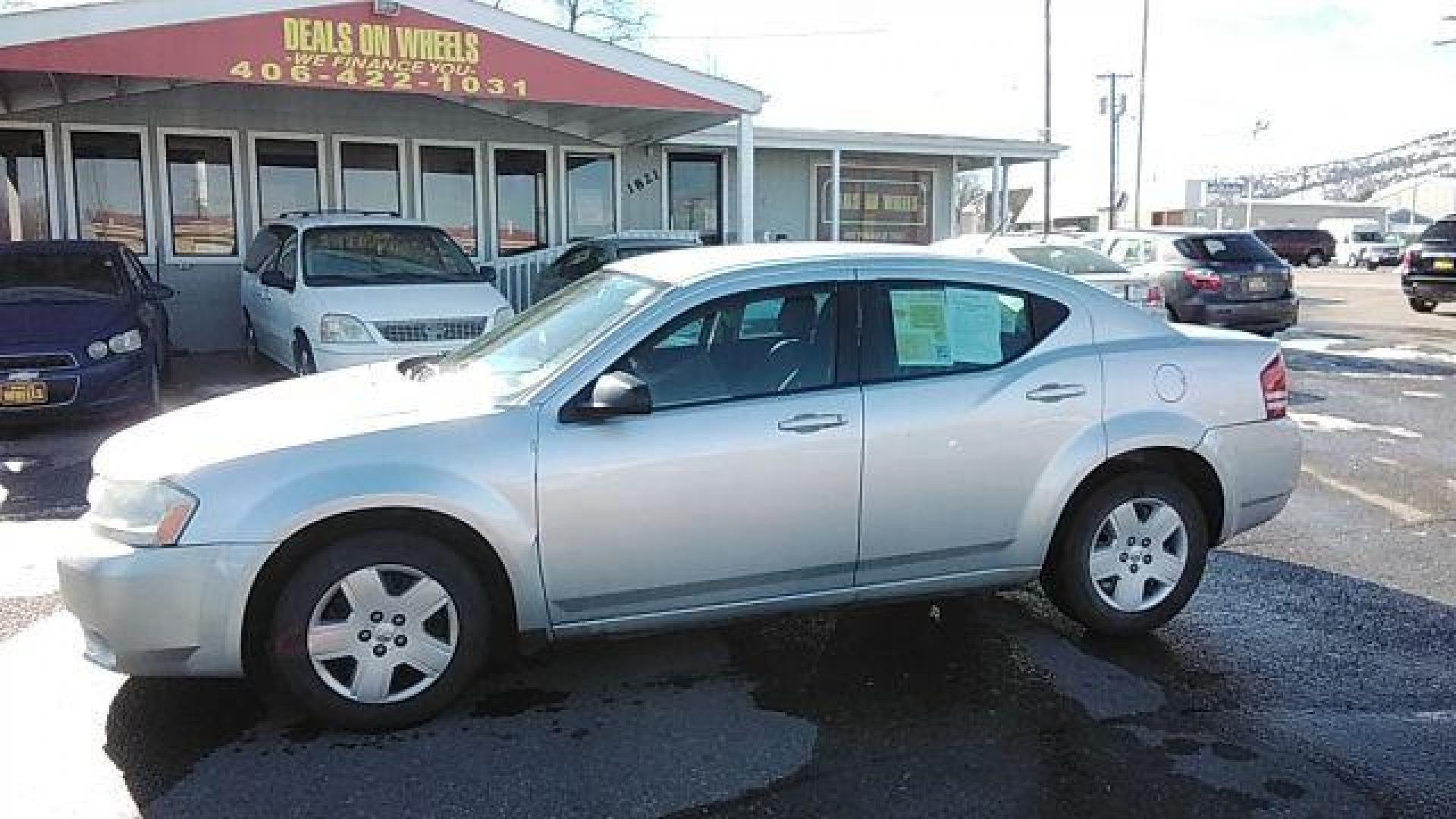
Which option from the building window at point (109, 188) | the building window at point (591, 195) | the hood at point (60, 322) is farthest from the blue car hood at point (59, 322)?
the building window at point (591, 195)

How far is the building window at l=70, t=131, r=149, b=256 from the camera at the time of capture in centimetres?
→ 1345

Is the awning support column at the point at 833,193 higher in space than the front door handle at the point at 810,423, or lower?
higher

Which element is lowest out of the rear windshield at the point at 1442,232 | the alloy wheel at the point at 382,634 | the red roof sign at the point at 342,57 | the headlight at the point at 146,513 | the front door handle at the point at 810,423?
the alloy wheel at the point at 382,634

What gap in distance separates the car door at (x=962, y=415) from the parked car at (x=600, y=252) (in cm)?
800

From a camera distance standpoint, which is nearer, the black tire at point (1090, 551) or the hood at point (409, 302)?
the black tire at point (1090, 551)

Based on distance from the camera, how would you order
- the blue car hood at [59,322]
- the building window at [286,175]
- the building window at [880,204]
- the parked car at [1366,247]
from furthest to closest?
the parked car at [1366,247]
the building window at [880,204]
the building window at [286,175]
the blue car hood at [59,322]

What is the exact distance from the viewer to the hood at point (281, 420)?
3697 millimetres

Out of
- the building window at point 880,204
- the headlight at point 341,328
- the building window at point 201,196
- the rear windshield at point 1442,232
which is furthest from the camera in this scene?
the rear windshield at point 1442,232

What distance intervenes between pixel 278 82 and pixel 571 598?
8016 millimetres

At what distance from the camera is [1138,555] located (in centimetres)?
461

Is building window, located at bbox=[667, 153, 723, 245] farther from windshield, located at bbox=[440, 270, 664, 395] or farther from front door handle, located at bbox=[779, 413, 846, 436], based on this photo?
front door handle, located at bbox=[779, 413, 846, 436]

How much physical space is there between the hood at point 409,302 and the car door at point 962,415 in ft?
20.9

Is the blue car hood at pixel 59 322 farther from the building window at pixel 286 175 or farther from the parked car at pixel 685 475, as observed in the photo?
the parked car at pixel 685 475

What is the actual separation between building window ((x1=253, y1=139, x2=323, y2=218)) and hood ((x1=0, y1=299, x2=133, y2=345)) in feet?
16.4
